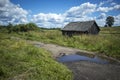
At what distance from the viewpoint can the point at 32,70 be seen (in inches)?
243

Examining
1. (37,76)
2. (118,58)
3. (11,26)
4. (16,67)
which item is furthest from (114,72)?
(11,26)

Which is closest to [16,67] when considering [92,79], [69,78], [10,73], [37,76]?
[10,73]

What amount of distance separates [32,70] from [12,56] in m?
2.23

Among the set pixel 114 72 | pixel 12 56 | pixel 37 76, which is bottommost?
pixel 114 72

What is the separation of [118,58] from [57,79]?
6.92 m

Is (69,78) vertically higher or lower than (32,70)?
lower

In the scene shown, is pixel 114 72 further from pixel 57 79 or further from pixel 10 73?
pixel 10 73

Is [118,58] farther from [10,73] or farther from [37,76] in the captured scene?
[10,73]

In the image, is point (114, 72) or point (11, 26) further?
point (11, 26)

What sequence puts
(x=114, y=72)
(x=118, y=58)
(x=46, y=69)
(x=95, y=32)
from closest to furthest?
(x=46, y=69) → (x=114, y=72) → (x=118, y=58) → (x=95, y=32)

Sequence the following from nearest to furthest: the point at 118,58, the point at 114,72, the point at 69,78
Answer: the point at 69,78, the point at 114,72, the point at 118,58

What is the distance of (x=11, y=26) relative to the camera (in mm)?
51094

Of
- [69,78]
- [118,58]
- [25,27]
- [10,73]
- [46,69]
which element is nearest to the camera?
[10,73]

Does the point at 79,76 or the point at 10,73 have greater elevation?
the point at 10,73
